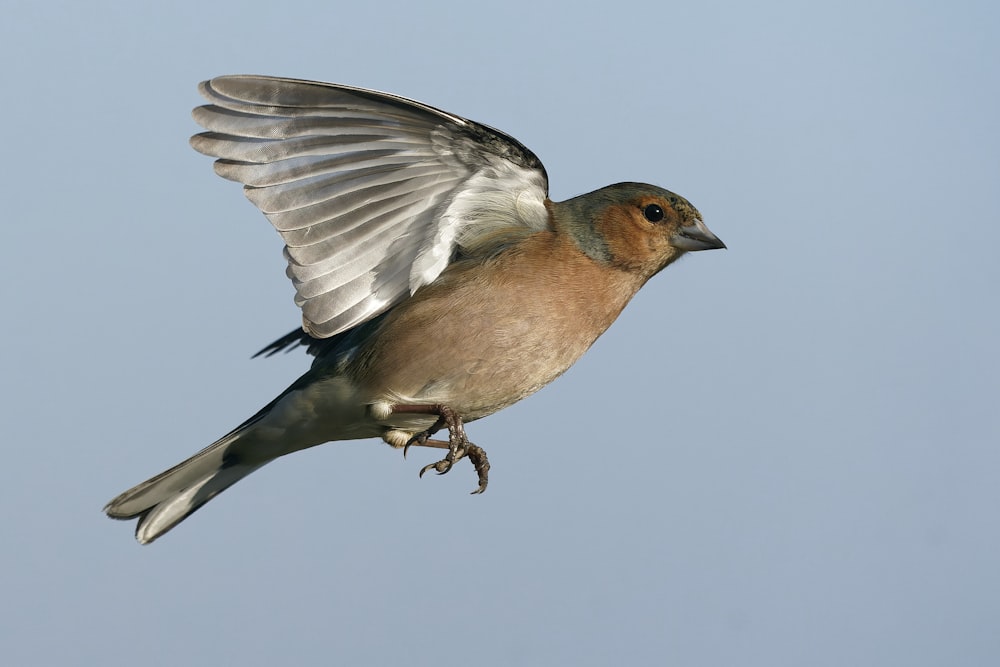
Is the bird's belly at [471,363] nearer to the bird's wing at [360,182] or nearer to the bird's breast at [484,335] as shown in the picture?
the bird's breast at [484,335]

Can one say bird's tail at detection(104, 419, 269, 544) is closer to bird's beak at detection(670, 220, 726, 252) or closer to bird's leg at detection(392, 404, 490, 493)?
bird's leg at detection(392, 404, 490, 493)

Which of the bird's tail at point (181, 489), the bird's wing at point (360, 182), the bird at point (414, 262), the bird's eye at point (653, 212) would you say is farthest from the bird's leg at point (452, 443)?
the bird's eye at point (653, 212)

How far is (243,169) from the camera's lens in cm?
574

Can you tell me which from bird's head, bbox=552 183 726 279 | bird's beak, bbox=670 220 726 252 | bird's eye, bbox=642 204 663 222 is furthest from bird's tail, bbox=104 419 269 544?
bird's beak, bbox=670 220 726 252

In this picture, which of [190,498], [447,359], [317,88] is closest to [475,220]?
[447,359]

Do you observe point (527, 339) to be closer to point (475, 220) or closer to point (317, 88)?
point (475, 220)

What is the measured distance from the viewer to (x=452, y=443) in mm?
6336

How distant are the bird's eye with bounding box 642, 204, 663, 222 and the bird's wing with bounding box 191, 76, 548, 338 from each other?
2.52 ft

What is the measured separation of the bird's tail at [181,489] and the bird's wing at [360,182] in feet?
4.63

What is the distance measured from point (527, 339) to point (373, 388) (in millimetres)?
946

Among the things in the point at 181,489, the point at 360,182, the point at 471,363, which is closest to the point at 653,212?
the point at 471,363

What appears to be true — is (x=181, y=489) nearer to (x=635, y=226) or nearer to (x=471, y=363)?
(x=471, y=363)

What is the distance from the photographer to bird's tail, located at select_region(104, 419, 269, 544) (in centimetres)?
712

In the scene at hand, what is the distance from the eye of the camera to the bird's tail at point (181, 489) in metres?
7.12
